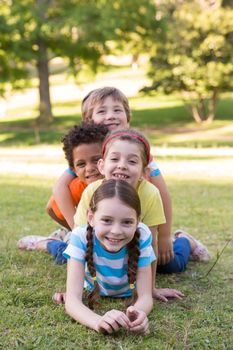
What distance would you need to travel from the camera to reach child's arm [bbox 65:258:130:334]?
304cm

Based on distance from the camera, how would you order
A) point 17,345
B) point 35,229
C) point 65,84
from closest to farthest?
point 17,345, point 35,229, point 65,84

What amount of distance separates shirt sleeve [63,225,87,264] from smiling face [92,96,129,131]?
115cm

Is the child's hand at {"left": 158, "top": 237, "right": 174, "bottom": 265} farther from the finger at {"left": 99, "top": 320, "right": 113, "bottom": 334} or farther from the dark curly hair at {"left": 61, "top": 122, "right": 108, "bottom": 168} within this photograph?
the finger at {"left": 99, "top": 320, "right": 113, "bottom": 334}

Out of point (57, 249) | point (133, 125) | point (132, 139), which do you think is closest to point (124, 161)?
point (132, 139)

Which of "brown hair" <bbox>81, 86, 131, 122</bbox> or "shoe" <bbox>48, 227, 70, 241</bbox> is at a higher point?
"brown hair" <bbox>81, 86, 131, 122</bbox>

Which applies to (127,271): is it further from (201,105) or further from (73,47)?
(201,105)

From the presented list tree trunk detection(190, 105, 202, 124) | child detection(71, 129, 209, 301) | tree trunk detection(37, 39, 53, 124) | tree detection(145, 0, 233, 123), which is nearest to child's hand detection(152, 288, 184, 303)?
child detection(71, 129, 209, 301)

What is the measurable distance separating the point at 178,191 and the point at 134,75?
114 ft

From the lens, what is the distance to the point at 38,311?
3.46 m

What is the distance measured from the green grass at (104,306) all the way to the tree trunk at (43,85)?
17.6 m

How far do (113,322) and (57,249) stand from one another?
1.75 meters

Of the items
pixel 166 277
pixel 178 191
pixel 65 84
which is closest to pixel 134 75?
pixel 65 84

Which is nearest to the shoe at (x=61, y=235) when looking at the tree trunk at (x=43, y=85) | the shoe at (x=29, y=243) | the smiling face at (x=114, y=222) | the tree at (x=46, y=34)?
the shoe at (x=29, y=243)

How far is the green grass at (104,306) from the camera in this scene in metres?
3.07
